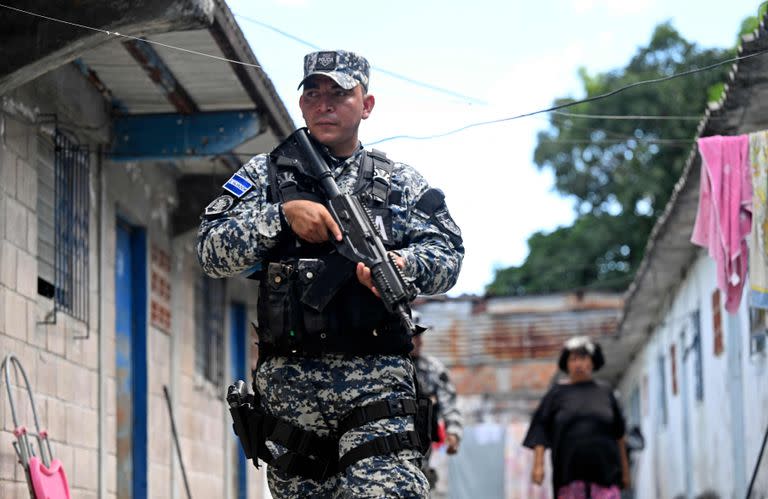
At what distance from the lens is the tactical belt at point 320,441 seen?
4840mm

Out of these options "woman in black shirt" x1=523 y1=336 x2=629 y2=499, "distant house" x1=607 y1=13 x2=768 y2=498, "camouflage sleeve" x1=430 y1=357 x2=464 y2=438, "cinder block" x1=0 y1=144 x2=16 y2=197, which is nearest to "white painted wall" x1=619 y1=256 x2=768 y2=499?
"distant house" x1=607 y1=13 x2=768 y2=498

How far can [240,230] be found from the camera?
4.96 m

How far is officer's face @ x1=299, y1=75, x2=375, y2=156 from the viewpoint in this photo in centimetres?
517

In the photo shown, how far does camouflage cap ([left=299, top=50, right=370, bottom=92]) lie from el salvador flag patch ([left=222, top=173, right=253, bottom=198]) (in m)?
0.41

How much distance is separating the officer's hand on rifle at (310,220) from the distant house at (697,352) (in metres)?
4.31

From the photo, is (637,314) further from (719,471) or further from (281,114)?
(281,114)

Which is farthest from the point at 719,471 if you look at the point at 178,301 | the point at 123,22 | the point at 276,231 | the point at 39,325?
the point at 276,231

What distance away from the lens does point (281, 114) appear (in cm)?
1004

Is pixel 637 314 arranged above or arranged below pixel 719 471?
above

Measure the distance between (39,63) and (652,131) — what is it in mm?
29797

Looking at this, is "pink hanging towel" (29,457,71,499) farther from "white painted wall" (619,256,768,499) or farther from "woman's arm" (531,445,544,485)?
"white painted wall" (619,256,768,499)

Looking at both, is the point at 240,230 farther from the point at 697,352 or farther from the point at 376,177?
the point at 697,352

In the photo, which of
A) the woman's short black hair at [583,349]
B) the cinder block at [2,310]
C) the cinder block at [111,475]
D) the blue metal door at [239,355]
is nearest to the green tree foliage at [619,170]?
the blue metal door at [239,355]

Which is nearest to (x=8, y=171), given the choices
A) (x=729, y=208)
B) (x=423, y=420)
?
(x=423, y=420)
